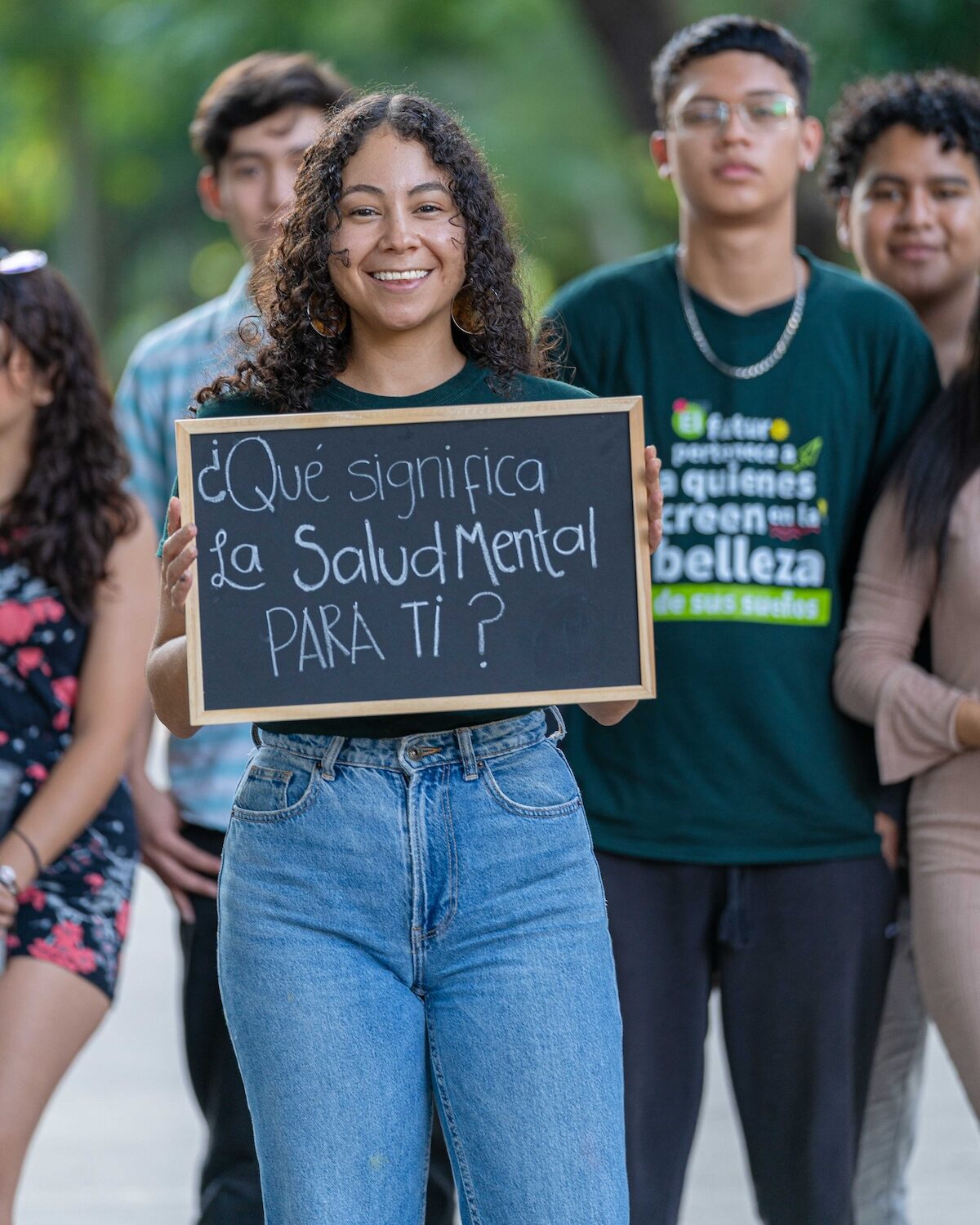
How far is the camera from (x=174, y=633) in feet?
8.59

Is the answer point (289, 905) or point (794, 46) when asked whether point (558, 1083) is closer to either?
point (289, 905)

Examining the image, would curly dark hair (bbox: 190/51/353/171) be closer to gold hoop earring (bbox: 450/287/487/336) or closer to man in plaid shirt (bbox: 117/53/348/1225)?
man in plaid shirt (bbox: 117/53/348/1225)

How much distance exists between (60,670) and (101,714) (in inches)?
4.9

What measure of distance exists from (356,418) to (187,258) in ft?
70.9

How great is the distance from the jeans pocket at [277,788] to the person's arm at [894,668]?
1267 mm

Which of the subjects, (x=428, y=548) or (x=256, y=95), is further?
(x=256, y=95)

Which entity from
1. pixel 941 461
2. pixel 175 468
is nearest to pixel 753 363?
pixel 941 461

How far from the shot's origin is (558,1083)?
96.2 inches

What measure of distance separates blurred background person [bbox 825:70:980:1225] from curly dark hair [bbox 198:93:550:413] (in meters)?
1.35

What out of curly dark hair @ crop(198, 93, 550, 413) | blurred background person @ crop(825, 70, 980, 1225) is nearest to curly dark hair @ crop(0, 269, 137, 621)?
curly dark hair @ crop(198, 93, 550, 413)

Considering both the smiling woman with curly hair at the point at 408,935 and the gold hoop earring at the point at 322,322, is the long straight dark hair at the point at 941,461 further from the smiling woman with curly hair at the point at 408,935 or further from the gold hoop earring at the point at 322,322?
the gold hoop earring at the point at 322,322

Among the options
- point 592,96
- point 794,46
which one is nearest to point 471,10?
point 592,96

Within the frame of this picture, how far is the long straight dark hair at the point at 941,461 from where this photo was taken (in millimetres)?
3336

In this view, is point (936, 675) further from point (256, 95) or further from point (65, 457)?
point (256, 95)
